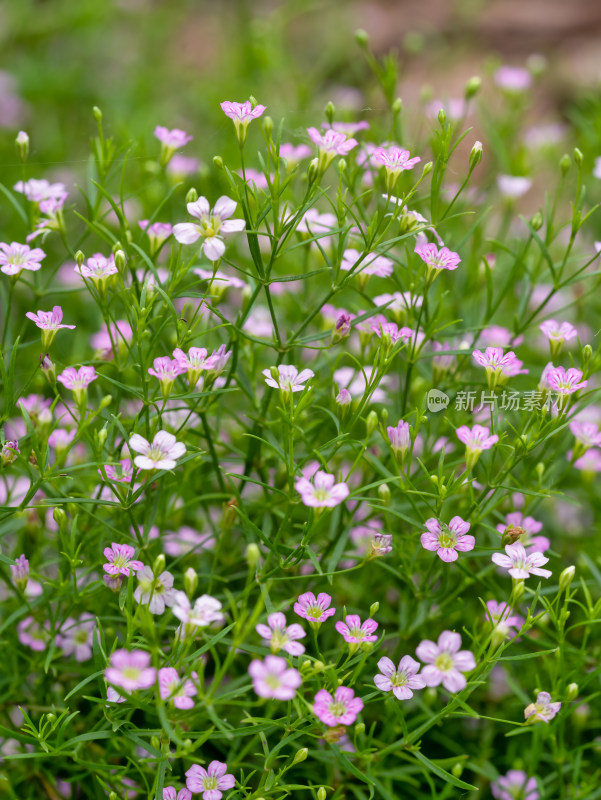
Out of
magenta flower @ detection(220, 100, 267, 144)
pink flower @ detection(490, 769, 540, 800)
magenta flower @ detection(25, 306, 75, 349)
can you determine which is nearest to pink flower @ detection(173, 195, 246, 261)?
magenta flower @ detection(220, 100, 267, 144)

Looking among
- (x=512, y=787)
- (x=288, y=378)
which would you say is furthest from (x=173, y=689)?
(x=512, y=787)

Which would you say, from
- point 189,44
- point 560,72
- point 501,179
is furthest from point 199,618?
point 189,44

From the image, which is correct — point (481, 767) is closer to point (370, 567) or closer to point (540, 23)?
point (370, 567)

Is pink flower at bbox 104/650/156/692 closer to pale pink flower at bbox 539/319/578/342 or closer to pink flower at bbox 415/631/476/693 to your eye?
pink flower at bbox 415/631/476/693

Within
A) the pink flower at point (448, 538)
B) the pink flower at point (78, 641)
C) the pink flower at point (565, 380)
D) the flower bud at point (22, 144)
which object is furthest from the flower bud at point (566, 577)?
the flower bud at point (22, 144)

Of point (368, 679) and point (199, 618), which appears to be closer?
point (199, 618)

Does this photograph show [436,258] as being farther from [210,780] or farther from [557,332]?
[210,780]

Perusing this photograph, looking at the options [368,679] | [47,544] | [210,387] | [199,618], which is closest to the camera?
[199,618]

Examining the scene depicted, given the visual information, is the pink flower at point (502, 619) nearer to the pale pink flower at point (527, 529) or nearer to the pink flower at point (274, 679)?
the pale pink flower at point (527, 529)
